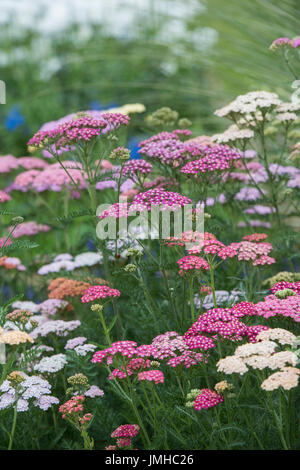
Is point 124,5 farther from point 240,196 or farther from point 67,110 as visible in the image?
point 240,196

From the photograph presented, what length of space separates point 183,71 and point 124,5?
8.43 feet

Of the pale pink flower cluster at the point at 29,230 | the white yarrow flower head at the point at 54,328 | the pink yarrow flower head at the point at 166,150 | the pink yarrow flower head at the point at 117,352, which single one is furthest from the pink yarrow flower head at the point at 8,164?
the pink yarrow flower head at the point at 117,352

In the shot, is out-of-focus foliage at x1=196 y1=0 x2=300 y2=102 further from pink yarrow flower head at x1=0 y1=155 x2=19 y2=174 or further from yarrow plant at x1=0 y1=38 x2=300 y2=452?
pink yarrow flower head at x1=0 y1=155 x2=19 y2=174

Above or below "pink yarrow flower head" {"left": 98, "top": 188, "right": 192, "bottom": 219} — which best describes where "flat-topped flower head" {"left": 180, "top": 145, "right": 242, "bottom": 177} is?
above

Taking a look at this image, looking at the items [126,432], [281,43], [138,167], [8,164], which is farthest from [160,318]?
[8,164]

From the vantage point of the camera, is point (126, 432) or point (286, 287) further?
point (286, 287)

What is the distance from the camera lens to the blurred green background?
6.12 m

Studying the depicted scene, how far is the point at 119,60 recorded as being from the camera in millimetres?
8172

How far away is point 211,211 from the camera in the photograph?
2871mm

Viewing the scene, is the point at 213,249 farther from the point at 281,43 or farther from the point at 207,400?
the point at 281,43

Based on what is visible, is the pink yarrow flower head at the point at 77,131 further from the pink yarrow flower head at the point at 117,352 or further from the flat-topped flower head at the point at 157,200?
the pink yarrow flower head at the point at 117,352

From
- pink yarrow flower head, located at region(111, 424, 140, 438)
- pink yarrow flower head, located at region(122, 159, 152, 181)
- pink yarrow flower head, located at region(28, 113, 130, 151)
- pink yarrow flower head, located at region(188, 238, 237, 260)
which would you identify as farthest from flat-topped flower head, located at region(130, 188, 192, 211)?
pink yarrow flower head, located at region(111, 424, 140, 438)

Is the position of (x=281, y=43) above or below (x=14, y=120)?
below

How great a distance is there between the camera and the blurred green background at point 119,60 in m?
6.12
